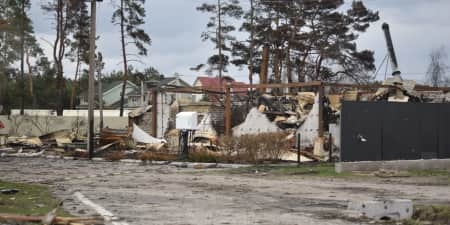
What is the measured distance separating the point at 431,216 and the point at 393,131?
13.0 meters

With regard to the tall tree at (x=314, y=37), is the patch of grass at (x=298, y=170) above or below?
below

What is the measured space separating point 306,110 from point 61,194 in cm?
1980

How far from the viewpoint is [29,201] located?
44.5 feet

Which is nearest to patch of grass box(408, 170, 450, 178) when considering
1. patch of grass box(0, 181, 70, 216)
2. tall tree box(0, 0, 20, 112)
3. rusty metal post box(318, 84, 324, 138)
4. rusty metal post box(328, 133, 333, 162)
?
rusty metal post box(328, 133, 333, 162)

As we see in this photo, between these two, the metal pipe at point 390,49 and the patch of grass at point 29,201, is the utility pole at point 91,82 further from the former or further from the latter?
the metal pipe at point 390,49

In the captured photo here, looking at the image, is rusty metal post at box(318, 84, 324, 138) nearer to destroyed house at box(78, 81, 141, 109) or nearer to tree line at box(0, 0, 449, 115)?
tree line at box(0, 0, 449, 115)

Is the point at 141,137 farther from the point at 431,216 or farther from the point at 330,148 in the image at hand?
the point at 431,216

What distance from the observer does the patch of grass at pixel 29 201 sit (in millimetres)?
11758

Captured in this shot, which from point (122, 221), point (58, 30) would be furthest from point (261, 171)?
point (58, 30)

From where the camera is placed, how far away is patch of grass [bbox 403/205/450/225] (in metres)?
10.5

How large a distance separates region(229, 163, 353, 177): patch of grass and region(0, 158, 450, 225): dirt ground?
2.49ft

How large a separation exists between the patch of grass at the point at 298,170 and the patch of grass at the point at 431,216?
32.7 feet

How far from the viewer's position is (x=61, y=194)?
15.6m

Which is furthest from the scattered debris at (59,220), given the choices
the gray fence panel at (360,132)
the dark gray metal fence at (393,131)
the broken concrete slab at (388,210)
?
the dark gray metal fence at (393,131)
